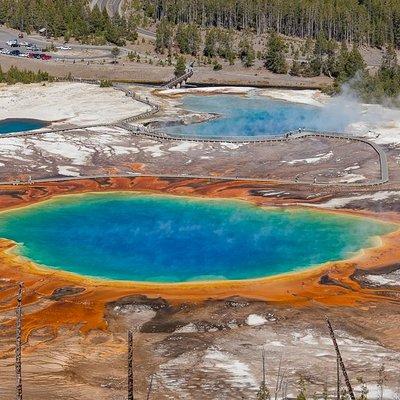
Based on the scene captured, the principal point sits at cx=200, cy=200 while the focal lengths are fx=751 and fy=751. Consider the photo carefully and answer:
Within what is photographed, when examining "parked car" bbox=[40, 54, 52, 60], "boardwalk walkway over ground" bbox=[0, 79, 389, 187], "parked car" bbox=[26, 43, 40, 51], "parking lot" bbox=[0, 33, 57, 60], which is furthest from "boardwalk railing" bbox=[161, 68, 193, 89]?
"parked car" bbox=[26, 43, 40, 51]

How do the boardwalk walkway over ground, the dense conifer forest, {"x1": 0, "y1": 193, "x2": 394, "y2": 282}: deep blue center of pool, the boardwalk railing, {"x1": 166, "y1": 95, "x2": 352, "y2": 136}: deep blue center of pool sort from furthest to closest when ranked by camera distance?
the dense conifer forest, the boardwalk railing, {"x1": 166, "y1": 95, "x2": 352, "y2": 136}: deep blue center of pool, the boardwalk walkway over ground, {"x1": 0, "y1": 193, "x2": 394, "y2": 282}: deep blue center of pool

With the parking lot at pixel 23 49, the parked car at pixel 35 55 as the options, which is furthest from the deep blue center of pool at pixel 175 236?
the parking lot at pixel 23 49

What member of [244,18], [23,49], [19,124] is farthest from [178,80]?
[244,18]

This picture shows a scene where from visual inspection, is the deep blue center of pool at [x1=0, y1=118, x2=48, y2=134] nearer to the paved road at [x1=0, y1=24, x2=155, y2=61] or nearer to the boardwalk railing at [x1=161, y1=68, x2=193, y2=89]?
the boardwalk railing at [x1=161, y1=68, x2=193, y2=89]

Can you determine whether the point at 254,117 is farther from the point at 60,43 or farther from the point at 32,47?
the point at 60,43

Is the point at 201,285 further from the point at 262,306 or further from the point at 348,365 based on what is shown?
the point at 348,365
